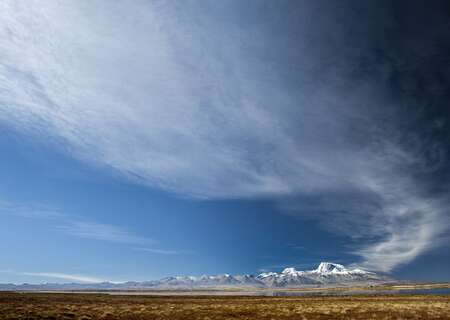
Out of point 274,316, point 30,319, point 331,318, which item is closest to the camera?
point 30,319

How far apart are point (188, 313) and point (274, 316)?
1164 cm

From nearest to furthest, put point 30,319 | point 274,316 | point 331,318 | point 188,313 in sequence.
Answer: point 30,319 → point 331,318 → point 274,316 → point 188,313

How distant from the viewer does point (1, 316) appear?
32844mm

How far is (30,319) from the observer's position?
3262 cm

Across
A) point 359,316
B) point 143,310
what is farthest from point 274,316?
point 143,310

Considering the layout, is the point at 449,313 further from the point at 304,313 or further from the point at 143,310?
the point at 143,310

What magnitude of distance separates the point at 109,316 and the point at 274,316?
68.3 ft

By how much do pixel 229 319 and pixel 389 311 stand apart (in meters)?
21.5

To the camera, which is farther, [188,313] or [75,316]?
[188,313]

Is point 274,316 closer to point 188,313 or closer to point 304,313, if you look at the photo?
point 304,313

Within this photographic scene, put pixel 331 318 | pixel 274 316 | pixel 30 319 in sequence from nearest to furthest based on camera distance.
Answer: pixel 30 319 → pixel 331 318 → pixel 274 316

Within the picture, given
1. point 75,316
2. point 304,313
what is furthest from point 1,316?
point 304,313

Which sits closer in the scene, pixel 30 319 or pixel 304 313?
pixel 30 319

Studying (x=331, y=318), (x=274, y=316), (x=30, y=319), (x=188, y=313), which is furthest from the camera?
(x=188, y=313)
